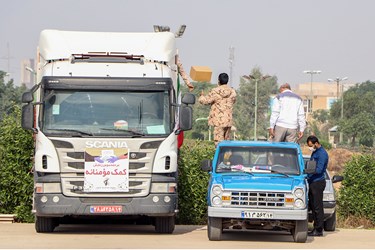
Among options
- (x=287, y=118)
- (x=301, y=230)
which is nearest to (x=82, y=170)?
(x=301, y=230)

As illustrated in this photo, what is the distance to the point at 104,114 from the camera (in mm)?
18484

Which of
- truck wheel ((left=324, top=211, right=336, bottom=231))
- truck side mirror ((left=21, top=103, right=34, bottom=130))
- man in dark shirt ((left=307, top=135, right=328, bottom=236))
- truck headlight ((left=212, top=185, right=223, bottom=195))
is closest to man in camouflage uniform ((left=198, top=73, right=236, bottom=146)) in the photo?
truck wheel ((left=324, top=211, right=336, bottom=231))

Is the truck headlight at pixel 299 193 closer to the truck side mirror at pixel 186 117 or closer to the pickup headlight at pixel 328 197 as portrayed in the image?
the truck side mirror at pixel 186 117

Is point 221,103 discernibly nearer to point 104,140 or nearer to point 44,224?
point 104,140

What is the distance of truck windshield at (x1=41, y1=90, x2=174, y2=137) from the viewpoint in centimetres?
1842

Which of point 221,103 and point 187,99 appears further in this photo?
point 221,103

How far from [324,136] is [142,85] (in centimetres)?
13666

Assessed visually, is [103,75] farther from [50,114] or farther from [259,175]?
[259,175]

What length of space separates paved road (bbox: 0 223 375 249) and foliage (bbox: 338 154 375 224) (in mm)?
1901

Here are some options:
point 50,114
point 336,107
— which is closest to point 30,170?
point 50,114

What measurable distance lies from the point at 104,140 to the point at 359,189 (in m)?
7.73

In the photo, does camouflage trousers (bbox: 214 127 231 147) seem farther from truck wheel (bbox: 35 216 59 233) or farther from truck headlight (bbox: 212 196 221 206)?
truck wheel (bbox: 35 216 59 233)

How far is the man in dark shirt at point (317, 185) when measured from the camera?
19.9 metres

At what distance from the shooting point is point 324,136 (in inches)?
6043
